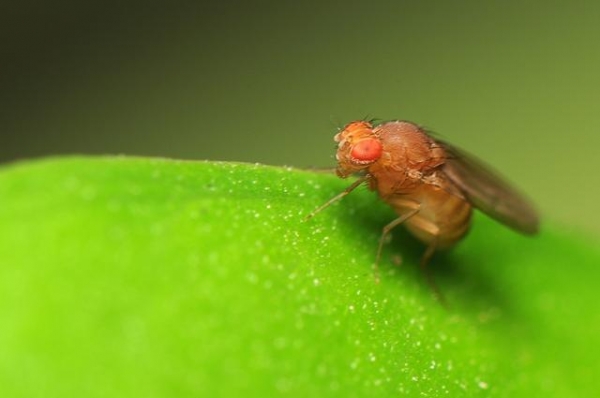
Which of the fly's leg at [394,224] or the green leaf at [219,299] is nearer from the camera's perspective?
the green leaf at [219,299]

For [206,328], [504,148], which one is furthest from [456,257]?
[504,148]

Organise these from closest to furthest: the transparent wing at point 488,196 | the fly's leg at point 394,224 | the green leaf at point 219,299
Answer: the green leaf at point 219,299, the fly's leg at point 394,224, the transparent wing at point 488,196

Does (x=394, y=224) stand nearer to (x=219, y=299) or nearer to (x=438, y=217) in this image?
(x=438, y=217)


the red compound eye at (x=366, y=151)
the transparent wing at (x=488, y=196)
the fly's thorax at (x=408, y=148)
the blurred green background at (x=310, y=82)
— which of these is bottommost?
the transparent wing at (x=488, y=196)

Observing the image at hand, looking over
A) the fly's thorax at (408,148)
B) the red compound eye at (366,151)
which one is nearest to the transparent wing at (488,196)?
the fly's thorax at (408,148)

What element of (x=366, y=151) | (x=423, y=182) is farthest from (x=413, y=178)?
(x=366, y=151)

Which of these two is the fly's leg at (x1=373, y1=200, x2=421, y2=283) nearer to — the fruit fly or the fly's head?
the fruit fly

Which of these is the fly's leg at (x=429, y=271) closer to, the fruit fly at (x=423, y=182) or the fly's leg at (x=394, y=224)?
the fruit fly at (x=423, y=182)
